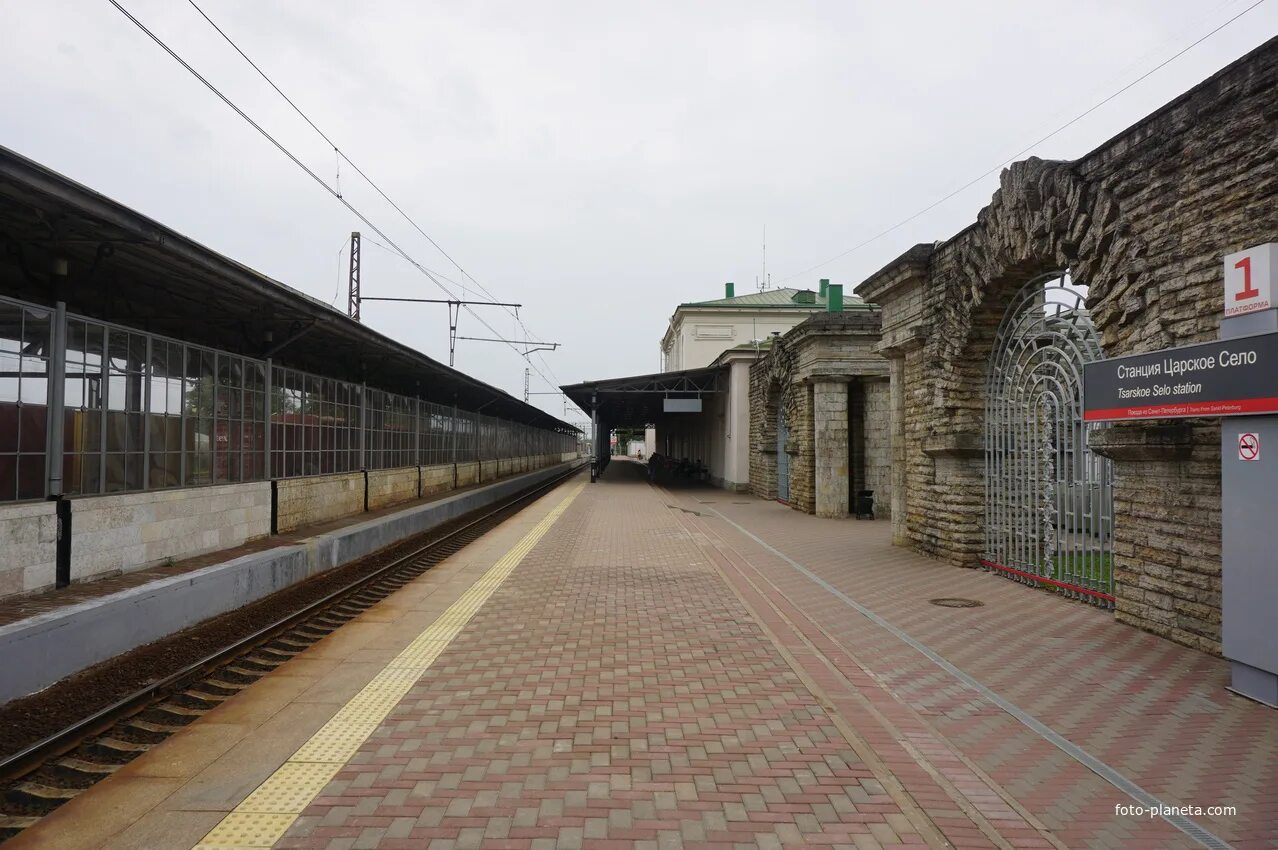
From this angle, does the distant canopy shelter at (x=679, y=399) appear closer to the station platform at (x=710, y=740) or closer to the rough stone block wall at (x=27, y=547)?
the station platform at (x=710, y=740)

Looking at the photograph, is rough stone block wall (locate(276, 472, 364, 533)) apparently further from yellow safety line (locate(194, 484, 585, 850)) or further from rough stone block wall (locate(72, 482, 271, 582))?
yellow safety line (locate(194, 484, 585, 850))

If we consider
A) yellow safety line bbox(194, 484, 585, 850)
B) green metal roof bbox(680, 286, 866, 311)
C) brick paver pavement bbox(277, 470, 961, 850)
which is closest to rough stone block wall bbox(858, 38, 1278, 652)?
brick paver pavement bbox(277, 470, 961, 850)

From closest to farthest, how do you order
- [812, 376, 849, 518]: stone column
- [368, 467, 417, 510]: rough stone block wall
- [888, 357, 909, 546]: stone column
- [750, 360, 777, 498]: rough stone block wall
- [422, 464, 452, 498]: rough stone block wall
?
[888, 357, 909, 546]: stone column
[368, 467, 417, 510]: rough stone block wall
[812, 376, 849, 518]: stone column
[422, 464, 452, 498]: rough stone block wall
[750, 360, 777, 498]: rough stone block wall

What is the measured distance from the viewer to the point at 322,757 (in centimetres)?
407

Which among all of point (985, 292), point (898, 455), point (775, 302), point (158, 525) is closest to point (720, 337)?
point (775, 302)

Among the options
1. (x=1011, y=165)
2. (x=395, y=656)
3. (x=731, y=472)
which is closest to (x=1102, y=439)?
(x=1011, y=165)

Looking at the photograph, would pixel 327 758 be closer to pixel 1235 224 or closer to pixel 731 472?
pixel 1235 224

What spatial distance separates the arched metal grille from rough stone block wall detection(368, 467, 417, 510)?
13.7 meters

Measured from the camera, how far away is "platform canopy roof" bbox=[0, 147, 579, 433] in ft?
20.4

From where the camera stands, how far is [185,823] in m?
3.38

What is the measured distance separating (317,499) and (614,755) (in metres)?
11.9

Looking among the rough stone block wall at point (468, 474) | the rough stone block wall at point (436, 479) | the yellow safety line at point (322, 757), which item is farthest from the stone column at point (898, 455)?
the rough stone block wall at point (468, 474)

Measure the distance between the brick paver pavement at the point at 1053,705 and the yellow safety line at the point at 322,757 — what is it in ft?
10.2

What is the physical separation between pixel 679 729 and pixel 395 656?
2909mm
